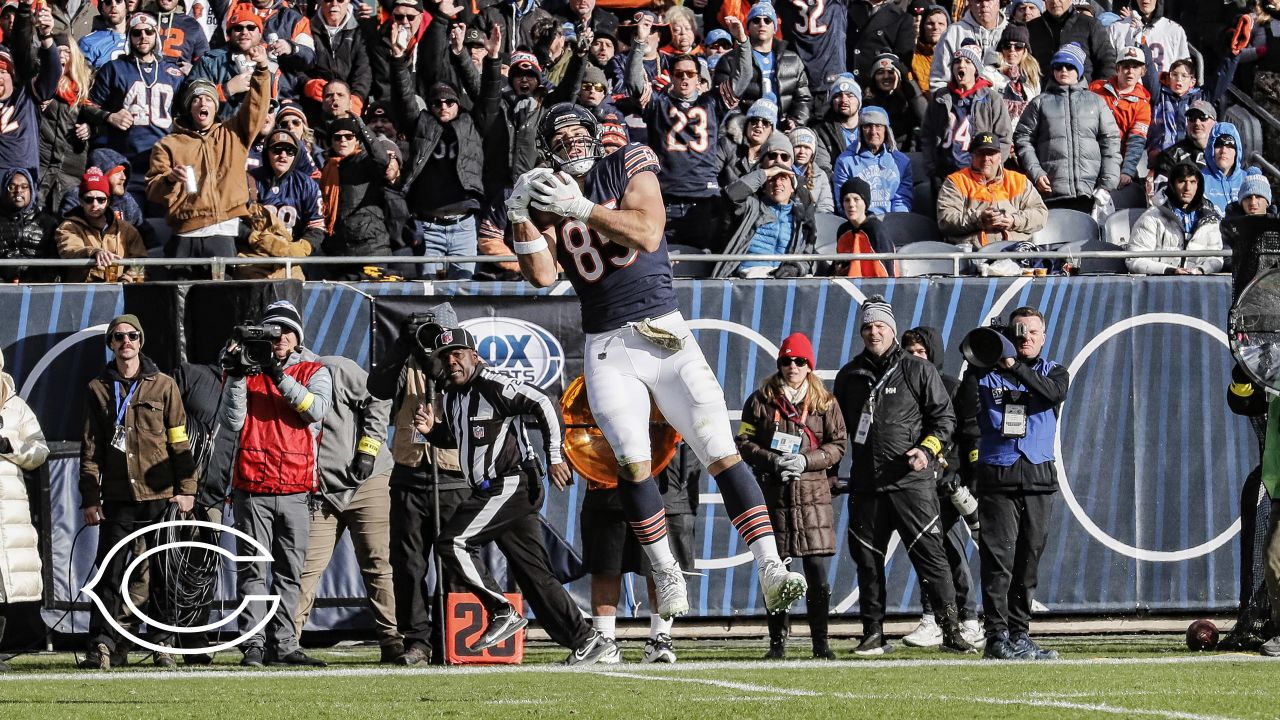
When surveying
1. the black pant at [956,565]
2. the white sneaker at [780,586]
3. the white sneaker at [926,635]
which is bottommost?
the white sneaker at [926,635]

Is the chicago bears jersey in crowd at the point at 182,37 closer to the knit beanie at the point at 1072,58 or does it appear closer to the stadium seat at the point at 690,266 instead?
the stadium seat at the point at 690,266

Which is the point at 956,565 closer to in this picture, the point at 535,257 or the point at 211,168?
the point at 535,257

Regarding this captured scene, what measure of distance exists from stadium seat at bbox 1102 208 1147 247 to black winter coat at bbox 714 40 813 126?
2.88 metres

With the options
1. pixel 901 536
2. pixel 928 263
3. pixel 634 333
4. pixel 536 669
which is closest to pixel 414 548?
pixel 536 669

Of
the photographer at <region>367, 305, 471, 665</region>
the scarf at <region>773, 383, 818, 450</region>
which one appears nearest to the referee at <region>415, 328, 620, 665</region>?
the photographer at <region>367, 305, 471, 665</region>

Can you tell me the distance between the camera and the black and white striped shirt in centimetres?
985

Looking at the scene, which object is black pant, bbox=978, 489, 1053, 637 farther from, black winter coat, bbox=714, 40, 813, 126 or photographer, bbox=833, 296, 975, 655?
black winter coat, bbox=714, 40, 813, 126

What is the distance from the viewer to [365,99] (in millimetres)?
15281

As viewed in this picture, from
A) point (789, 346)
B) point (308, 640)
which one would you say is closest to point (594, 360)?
point (789, 346)

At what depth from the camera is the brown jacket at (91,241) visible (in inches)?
490

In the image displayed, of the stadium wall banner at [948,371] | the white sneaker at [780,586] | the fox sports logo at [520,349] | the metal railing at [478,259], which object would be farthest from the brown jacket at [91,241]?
the white sneaker at [780,586]

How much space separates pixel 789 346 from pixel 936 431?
104 cm

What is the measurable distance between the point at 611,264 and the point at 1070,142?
8.81 m

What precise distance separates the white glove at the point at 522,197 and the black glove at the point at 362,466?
13.5 feet
